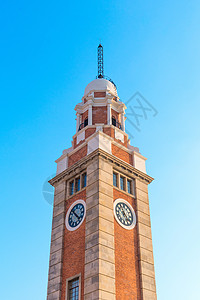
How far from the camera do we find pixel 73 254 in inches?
1259

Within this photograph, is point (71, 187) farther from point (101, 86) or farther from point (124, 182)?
point (101, 86)

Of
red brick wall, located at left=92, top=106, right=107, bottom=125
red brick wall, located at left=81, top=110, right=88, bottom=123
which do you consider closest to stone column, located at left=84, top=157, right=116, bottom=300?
red brick wall, located at left=92, top=106, right=107, bottom=125

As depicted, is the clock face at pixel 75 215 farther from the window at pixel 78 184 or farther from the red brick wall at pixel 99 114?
the red brick wall at pixel 99 114

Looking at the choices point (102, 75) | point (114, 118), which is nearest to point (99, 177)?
point (114, 118)

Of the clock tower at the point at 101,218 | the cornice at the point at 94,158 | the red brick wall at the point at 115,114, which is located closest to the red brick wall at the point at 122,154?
the clock tower at the point at 101,218

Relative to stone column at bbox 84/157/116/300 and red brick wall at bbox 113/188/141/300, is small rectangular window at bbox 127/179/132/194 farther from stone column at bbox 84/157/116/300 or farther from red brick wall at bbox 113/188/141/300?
stone column at bbox 84/157/116/300

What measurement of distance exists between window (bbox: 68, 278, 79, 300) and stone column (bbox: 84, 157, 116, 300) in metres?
1.46

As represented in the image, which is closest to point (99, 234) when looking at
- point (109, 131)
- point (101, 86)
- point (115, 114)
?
point (109, 131)

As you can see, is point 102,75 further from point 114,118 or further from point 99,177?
point 99,177

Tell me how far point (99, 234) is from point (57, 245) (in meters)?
5.53

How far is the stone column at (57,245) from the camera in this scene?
31766 mm

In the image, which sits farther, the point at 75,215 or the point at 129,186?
the point at 129,186

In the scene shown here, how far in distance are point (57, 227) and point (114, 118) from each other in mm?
13338

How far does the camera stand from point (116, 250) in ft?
103
